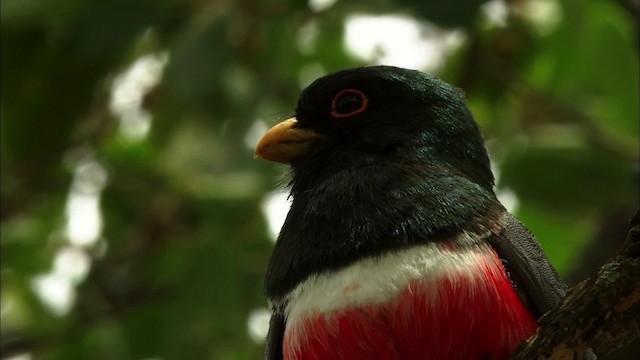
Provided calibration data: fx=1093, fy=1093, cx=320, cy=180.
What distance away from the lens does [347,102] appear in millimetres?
3289

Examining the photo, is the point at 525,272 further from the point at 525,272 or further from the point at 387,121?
the point at 387,121

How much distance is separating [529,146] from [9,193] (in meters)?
2.65

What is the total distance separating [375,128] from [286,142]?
0.30 meters

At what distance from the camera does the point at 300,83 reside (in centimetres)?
553

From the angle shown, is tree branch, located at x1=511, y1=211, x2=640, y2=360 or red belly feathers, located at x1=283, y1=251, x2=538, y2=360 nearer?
tree branch, located at x1=511, y1=211, x2=640, y2=360

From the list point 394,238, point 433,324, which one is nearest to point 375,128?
point 394,238

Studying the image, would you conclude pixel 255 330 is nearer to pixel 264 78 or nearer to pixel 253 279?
pixel 253 279

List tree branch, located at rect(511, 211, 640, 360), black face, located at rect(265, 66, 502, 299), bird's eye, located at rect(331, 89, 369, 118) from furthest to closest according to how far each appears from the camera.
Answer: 1. bird's eye, located at rect(331, 89, 369, 118)
2. black face, located at rect(265, 66, 502, 299)
3. tree branch, located at rect(511, 211, 640, 360)

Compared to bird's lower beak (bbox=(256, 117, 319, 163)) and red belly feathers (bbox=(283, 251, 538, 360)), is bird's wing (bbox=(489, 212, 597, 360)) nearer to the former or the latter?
red belly feathers (bbox=(283, 251, 538, 360))

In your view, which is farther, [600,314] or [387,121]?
[387,121]

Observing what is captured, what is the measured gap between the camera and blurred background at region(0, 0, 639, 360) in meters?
4.09

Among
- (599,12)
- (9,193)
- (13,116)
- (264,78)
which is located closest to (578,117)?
(599,12)

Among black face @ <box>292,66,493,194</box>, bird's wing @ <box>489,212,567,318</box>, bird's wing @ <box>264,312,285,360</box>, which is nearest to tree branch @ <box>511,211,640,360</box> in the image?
bird's wing @ <box>489,212,567,318</box>

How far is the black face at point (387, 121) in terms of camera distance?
10.4 ft
